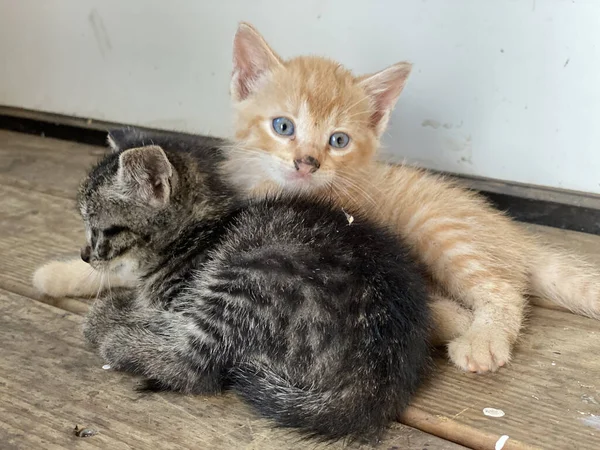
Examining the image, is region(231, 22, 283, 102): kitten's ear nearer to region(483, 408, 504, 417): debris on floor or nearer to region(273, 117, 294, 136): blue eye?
region(273, 117, 294, 136): blue eye

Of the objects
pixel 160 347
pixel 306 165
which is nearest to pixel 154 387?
pixel 160 347

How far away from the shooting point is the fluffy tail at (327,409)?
1111mm

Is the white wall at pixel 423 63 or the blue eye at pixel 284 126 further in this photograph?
the white wall at pixel 423 63

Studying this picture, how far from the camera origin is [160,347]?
1.29m

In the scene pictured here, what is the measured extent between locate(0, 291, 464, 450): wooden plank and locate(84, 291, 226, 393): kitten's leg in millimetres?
30

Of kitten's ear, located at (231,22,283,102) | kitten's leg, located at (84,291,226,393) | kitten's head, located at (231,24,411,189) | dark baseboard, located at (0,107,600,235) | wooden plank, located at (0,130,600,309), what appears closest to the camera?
kitten's leg, located at (84,291,226,393)

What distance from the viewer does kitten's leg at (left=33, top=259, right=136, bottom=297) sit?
1.61 metres

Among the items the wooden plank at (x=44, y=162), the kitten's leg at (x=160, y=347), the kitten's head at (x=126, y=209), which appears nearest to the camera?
the kitten's leg at (x=160, y=347)

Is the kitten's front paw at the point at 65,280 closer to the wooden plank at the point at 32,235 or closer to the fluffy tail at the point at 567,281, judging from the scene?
the wooden plank at the point at 32,235

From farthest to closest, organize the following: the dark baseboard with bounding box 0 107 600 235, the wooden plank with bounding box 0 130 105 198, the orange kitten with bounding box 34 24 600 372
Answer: the wooden plank with bounding box 0 130 105 198 → the dark baseboard with bounding box 0 107 600 235 → the orange kitten with bounding box 34 24 600 372

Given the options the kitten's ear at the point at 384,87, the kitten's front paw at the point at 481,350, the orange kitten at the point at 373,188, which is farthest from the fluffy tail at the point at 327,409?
the kitten's ear at the point at 384,87

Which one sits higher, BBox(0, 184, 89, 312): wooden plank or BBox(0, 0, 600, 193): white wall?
BBox(0, 0, 600, 193): white wall

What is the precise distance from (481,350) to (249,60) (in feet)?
3.35

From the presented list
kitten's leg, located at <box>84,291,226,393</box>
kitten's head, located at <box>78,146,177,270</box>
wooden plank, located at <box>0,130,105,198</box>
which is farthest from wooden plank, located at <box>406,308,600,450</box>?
wooden plank, located at <box>0,130,105,198</box>
